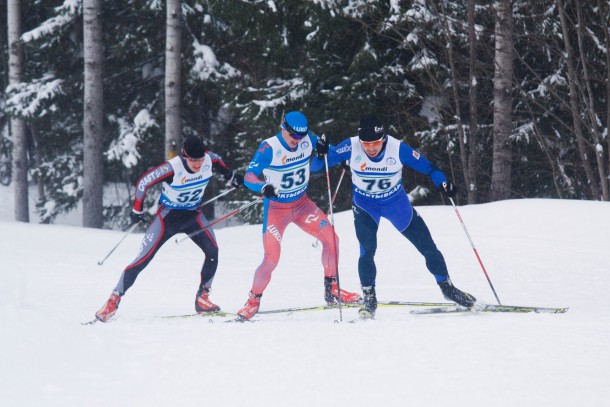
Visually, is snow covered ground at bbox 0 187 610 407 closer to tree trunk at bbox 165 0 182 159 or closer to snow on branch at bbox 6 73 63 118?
tree trunk at bbox 165 0 182 159

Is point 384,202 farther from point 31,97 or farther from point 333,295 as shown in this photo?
point 31,97

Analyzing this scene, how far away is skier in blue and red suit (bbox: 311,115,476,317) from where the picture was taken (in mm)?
6492

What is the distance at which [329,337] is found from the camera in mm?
5645

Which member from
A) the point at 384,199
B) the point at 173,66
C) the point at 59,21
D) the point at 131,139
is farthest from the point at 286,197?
the point at 59,21

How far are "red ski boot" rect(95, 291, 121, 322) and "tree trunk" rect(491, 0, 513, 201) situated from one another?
24.7 feet

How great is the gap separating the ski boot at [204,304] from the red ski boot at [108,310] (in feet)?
2.52

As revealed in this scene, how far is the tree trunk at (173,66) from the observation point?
13.8 m

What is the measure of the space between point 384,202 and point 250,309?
155 cm

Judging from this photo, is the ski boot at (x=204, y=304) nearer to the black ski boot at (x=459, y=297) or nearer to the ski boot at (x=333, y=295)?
the ski boot at (x=333, y=295)

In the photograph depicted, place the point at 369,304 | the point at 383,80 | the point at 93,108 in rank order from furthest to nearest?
the point at 93,108
the point at 383,80
the point at 369,304

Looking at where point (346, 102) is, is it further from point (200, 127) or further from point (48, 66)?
point (48, 66)

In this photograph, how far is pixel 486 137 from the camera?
15500 millimetres

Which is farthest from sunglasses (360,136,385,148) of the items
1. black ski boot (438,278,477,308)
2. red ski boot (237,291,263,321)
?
red ski boot (237,291,263,321)

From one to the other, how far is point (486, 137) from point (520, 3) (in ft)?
8.95
